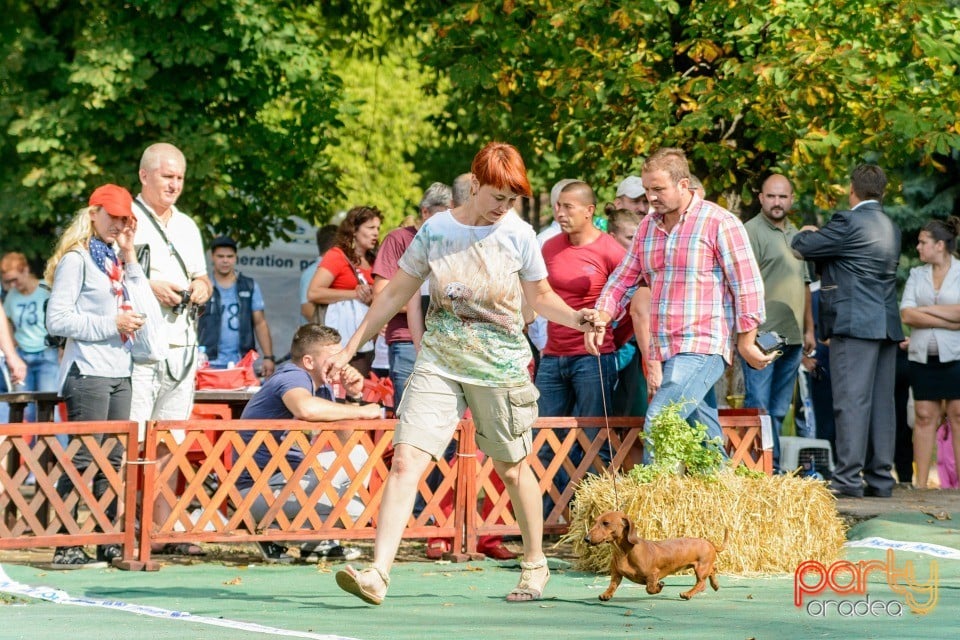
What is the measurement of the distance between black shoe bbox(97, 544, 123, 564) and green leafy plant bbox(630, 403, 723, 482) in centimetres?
289

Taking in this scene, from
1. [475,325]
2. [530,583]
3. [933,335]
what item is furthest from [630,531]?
[933,335]

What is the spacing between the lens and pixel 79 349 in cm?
825

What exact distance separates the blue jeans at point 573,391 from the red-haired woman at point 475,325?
2.35 metres

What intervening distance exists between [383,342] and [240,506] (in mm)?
2644

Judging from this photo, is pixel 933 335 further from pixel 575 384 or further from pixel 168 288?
pixel 168 288

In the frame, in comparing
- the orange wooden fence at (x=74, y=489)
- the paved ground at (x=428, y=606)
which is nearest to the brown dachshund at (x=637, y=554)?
the paved ground at (x=428, y=606)

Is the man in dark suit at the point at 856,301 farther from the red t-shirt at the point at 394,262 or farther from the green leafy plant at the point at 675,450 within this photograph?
the green leafy plant at the point at 675,450

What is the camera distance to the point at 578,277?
353 inches

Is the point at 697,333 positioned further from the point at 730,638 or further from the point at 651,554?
the point at 730,638

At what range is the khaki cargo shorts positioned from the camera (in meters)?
6.55

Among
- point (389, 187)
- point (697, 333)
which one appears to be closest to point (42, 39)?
point (697, 333)

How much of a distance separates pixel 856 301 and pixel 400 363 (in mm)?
3256

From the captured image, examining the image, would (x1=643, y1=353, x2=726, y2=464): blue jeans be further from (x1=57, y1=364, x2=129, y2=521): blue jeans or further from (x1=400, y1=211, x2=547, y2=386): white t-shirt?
(x1=57, y1=364, x2=129, y2=521): blue jeans

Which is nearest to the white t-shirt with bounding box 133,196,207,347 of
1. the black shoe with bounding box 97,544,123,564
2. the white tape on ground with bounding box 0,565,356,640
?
the black shoe with bounding box 97,544,123,564
